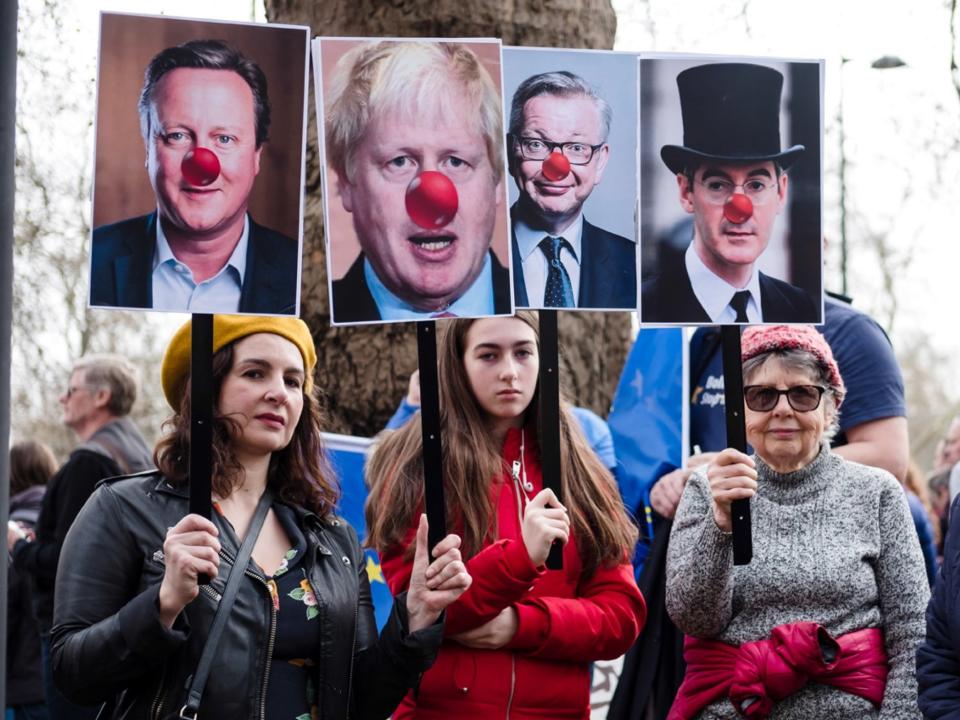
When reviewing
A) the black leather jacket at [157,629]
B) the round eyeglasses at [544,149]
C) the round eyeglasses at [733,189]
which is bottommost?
the black leather jacket at [157,629]

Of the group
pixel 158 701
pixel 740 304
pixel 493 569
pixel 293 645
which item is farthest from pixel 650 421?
pixel 158 701

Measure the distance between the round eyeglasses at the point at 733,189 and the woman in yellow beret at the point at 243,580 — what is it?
114 cm

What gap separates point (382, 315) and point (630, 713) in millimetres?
1490

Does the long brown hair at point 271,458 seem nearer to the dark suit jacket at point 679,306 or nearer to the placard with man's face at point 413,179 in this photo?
the placard with man's face at point 413,179

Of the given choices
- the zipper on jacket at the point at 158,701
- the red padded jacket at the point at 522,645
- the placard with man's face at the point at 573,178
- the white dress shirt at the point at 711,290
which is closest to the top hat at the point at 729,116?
the placard with man's face at the point at 573,178

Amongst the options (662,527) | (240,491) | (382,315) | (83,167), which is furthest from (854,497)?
(83,167)

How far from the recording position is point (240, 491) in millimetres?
3582

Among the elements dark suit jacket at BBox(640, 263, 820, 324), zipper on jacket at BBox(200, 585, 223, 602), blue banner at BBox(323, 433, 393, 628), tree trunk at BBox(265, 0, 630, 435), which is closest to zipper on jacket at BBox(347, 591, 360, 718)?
zipper on jacket at BBox(200, 585, 223, 602)

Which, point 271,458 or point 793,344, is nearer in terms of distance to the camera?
point 271,458

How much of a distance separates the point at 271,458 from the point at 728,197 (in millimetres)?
1395

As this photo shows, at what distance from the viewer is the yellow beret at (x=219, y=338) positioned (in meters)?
3.64

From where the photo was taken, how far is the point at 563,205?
3.80 meters

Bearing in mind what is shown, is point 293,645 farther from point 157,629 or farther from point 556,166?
point 556,166

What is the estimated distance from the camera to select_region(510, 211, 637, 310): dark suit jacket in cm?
379
